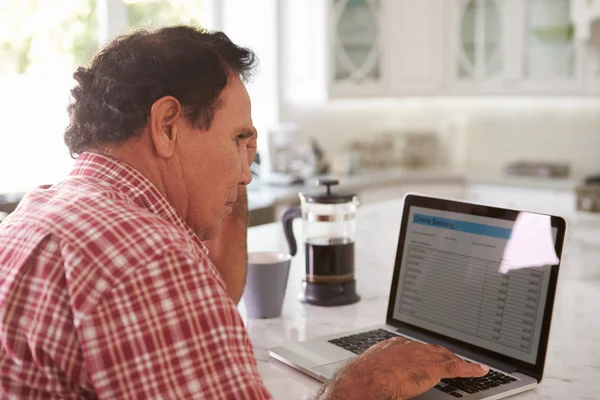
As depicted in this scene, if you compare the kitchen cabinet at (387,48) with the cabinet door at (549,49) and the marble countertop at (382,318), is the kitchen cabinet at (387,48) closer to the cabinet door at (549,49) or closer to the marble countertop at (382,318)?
the cabinet door at (549,49)

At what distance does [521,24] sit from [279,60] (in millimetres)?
1472

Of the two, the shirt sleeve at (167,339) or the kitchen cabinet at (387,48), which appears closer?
the shirt sleeve at (167,339)

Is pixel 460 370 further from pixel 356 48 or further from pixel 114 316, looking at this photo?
pixel 356 48

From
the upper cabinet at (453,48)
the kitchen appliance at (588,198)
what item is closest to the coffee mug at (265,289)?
the kitchen appliance at (588,198)

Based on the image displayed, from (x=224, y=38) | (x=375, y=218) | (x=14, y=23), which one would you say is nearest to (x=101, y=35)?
(x=14, y=23)

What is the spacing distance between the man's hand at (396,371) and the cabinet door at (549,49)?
12.2ft

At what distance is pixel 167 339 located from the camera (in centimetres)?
83

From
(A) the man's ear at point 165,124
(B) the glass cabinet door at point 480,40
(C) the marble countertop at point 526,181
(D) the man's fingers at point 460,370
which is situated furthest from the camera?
(B) the glass cabinet door at point 480,40

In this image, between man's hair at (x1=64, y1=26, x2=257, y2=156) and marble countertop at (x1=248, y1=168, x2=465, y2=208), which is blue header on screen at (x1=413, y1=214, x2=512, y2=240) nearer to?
man's hair at (x1=64, y1=26, x2=257, y2=156)

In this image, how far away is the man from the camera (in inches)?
32.5

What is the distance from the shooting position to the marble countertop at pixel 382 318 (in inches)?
48.4

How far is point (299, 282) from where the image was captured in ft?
6.25

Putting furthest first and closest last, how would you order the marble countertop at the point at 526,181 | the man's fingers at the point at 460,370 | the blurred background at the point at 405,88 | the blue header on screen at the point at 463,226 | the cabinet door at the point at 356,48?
the cabinet door at the point at 356,48
the marble countertop at the point at 526,181
the blurred background at the point at 405,88
the blue header on screen at the point at 463,226
the man's fingers at the point at 460,370

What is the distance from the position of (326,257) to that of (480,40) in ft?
11.5
